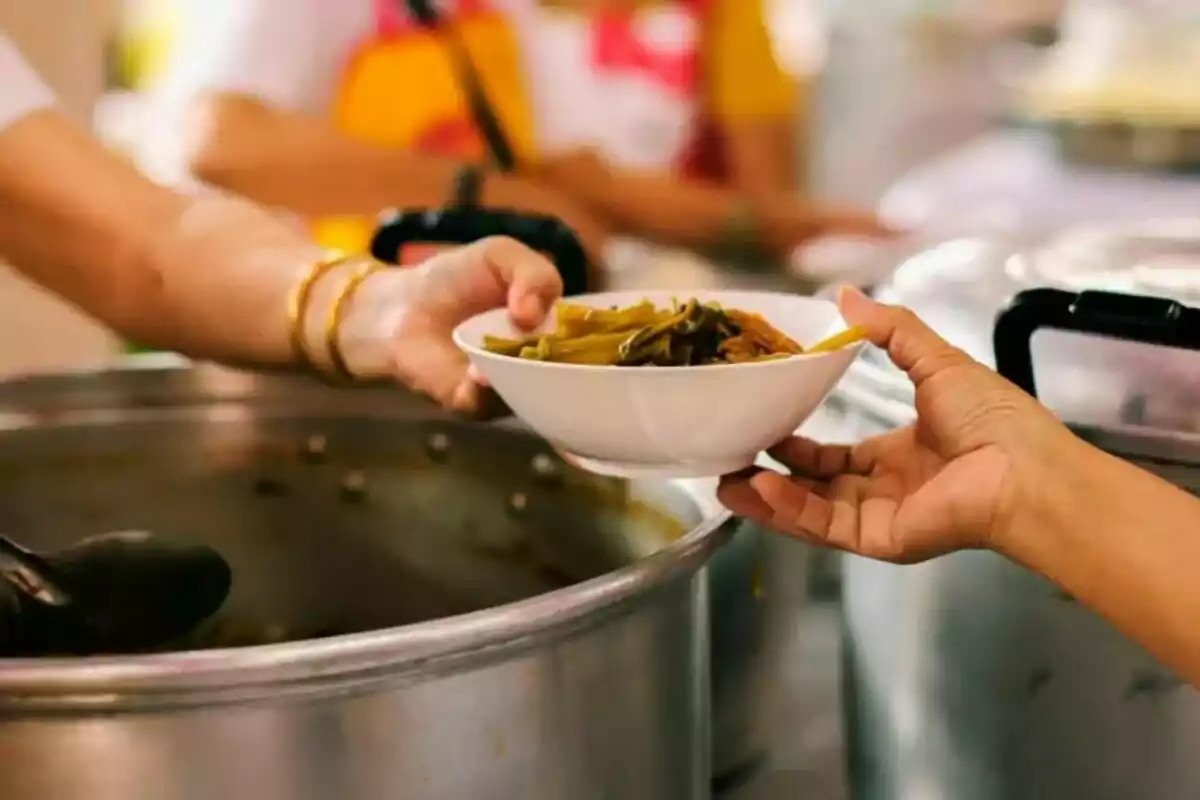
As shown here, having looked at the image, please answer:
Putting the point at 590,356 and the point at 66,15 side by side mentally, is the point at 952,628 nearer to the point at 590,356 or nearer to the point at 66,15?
the point at 590,356

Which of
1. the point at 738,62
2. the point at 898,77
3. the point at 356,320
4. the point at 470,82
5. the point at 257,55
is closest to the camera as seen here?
the point at 356,320

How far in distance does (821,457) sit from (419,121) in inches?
35.7

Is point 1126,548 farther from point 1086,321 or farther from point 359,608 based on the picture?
point 359,608

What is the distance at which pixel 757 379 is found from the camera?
37cm

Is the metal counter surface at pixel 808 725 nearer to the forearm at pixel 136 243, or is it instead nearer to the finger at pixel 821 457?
the finger at pixel 821 457

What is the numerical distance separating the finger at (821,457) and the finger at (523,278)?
0.10m

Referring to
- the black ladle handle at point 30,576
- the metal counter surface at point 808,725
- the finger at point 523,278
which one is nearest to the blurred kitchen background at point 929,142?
the metal counter surface at point 808,725

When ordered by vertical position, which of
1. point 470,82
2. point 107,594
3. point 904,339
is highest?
point 470,82

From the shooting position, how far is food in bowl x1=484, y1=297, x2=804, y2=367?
409mm

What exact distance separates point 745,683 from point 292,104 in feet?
2.82

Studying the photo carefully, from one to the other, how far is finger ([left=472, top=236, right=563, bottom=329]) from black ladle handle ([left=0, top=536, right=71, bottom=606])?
0.20m

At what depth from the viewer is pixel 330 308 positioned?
1.91 ft

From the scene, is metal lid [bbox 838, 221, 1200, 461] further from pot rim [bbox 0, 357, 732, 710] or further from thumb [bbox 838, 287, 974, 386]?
pot rim [bbox 0, 357, 732, 710]

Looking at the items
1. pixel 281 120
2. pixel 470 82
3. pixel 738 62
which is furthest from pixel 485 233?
pixel 738 62
